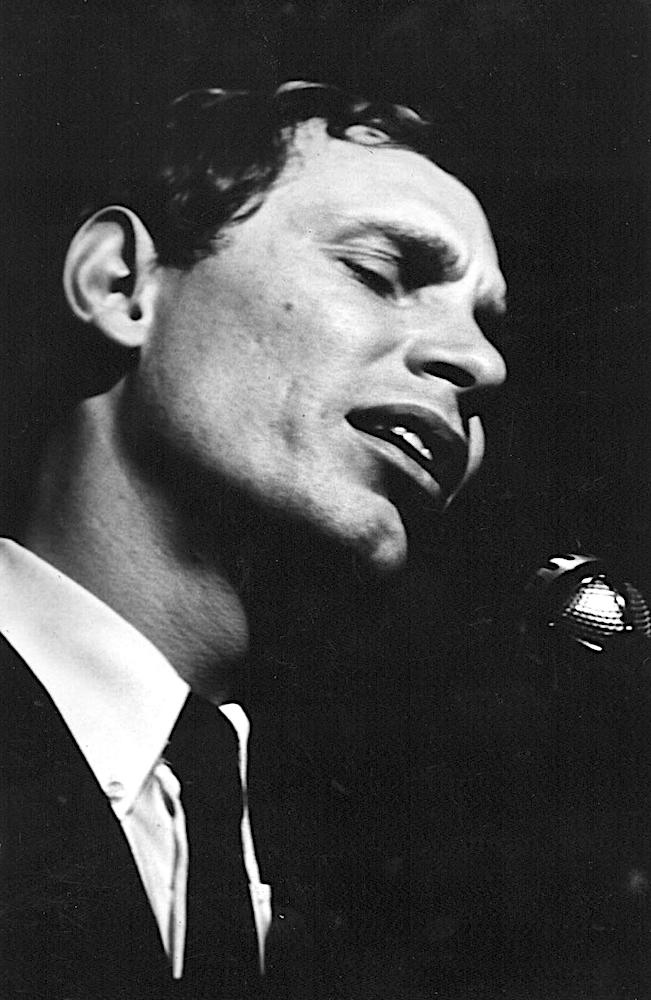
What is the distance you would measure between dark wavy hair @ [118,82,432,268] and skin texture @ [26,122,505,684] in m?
0.03

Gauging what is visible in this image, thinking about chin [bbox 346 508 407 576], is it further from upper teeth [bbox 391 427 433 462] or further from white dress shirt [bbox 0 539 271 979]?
white dress shirt [bbox 0 539 271 979]

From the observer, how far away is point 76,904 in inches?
69.7

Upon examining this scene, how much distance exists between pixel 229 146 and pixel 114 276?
0.99 ft

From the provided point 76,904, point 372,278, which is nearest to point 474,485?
point 372,278

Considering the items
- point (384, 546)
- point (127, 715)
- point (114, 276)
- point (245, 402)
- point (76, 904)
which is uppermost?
point (114, 276)

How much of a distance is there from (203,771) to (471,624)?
52 cm

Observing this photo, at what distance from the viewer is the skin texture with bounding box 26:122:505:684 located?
1783 millimetres

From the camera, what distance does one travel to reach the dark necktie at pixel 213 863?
69.1 inches

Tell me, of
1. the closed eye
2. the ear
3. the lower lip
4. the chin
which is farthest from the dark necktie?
the closed eye

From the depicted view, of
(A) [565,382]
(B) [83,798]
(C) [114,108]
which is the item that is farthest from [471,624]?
(C) [114,108]

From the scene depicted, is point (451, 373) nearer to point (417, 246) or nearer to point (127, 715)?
point (417, 246)

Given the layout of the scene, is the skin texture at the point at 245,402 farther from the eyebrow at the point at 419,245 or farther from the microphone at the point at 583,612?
the microphone at the point at 583,612

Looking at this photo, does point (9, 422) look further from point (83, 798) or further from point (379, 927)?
point (379, 927)

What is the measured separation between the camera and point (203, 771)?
5.76 ft
